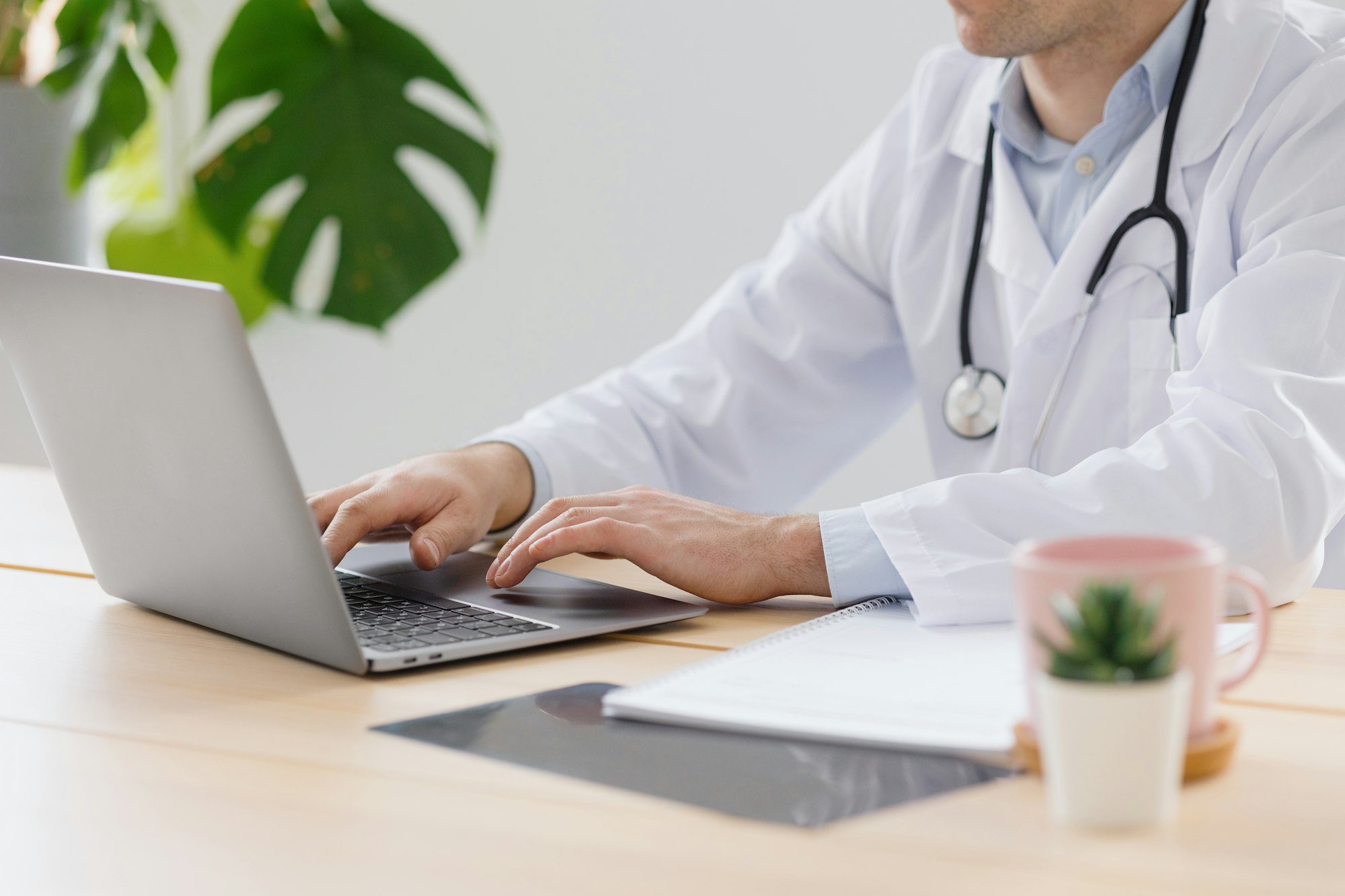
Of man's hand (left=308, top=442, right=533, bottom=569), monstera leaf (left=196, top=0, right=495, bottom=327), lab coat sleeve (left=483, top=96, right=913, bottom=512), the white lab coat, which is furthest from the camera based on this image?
monstera leaf (left=196, top=0, right=495, bottom=327)

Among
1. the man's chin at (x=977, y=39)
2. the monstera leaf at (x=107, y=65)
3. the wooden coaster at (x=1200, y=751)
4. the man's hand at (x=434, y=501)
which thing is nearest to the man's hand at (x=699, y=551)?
the man's hand at (x=434, y=501)

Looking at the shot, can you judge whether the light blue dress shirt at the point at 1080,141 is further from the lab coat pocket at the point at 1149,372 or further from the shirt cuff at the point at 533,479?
the shirt cuff at the point at 533,479

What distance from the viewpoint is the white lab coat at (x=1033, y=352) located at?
0.90 meters

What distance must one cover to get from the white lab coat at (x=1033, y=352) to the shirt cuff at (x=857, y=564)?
2 cm

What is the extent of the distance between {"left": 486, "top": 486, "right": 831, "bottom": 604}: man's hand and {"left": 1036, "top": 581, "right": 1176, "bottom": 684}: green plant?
447 millimetres

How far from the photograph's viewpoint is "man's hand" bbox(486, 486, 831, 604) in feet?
3.07

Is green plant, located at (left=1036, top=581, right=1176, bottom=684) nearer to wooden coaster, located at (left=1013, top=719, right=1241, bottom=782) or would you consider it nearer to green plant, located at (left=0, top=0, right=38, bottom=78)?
wooden coaster, located at (left=1013, top=719, right=1241, bottom=782)

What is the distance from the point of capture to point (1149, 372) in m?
1.25

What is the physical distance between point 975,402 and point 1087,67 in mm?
350

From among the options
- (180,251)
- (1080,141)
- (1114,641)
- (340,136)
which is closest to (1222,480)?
(1114,641)

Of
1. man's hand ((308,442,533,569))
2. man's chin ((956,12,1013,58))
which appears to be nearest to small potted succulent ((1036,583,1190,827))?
man's hand ((308,442,533,569))

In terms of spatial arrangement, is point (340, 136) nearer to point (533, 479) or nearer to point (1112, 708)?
point (533, 479)

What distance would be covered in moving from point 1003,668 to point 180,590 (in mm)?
516

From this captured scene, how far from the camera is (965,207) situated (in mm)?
1414
